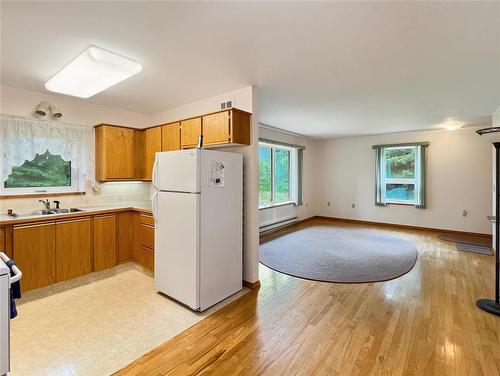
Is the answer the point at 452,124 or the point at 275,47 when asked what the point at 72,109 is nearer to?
the point at 275,47

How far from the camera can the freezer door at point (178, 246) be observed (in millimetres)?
2484

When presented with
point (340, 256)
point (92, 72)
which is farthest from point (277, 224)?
point (92, 72)

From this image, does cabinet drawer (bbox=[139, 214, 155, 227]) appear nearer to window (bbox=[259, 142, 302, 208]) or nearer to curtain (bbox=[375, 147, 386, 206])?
window (bbox=[259, 142, 302, 208])

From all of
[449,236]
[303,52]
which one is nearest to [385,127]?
[449,236]

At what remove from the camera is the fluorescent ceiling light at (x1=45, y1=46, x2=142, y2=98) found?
7.14 ft

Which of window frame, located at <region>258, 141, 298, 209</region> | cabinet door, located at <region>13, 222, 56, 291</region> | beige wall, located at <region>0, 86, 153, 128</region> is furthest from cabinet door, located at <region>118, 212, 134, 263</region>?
window frame, located at <region>258, 141, 298, 209</region>

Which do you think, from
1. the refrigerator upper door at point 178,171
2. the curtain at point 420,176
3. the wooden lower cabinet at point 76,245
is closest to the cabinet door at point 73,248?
the wooden lower cabinet at point 76,245

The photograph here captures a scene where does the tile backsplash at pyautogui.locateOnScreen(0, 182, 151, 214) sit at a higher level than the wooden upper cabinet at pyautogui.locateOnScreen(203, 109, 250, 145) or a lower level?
lower

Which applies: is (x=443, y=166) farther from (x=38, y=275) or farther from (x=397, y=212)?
(x=38, y=275)

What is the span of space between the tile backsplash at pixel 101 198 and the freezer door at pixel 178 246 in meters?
1.59

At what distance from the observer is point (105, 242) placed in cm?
341

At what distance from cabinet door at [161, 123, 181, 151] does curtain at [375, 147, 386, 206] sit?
5425mm

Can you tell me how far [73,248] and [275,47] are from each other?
10.8 ft

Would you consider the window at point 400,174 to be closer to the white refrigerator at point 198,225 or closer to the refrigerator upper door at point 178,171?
the white refrigerator at point 198,225
